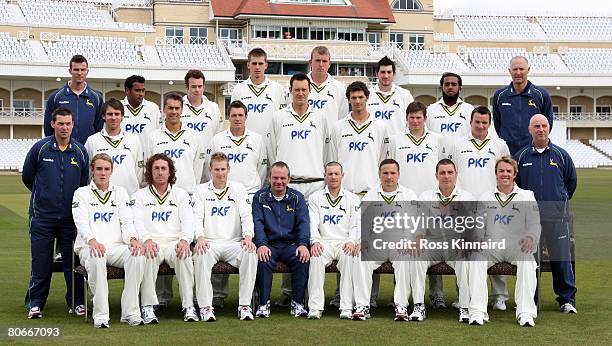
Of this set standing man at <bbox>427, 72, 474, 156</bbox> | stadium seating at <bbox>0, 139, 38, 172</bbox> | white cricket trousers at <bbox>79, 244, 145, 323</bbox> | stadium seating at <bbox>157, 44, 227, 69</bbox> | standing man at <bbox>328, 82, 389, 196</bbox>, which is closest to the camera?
white cricket trousers at <bbox>79, 244, 145, 323</bbox>

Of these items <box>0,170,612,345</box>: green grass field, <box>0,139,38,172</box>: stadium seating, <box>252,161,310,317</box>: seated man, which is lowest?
<box>0,170,612,345</box>: green grass field

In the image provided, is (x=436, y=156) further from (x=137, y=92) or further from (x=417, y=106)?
(x=137, y=92)

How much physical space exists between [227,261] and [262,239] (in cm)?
37

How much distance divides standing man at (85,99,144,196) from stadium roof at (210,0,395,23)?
50.2 meters

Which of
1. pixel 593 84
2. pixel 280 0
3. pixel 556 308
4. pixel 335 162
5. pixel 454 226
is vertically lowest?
pixel 556 308

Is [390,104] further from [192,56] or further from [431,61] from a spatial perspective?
[431,61]

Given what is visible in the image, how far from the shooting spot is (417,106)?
360 inches

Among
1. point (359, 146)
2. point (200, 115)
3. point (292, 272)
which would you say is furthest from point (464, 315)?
point (200, 115)

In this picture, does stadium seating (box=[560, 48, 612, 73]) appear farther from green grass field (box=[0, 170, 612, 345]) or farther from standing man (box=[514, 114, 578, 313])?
standing man (box=[514, 114, 578, 313])

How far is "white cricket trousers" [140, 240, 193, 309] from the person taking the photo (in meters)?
8.13

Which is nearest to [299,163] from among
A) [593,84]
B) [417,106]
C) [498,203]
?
[417,106]

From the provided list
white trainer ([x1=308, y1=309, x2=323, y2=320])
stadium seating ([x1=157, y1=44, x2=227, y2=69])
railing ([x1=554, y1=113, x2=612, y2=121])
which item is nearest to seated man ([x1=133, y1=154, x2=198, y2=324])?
white trainer ([x1=308, y1=309, x2=323, y2=320])

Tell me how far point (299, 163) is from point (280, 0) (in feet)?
169

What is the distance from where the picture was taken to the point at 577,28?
237 feet
